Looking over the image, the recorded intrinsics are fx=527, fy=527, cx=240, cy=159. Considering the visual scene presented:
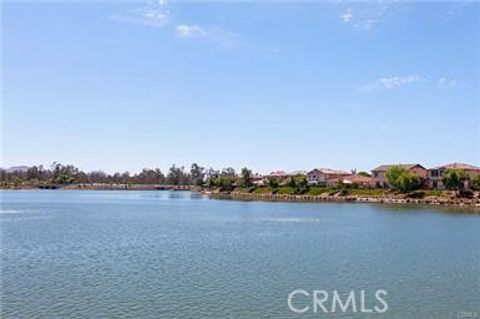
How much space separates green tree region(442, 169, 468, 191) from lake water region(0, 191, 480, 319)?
164ft

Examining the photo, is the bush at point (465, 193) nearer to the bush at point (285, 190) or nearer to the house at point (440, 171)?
the house at point (440, 171)

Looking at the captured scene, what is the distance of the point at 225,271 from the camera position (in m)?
24.2

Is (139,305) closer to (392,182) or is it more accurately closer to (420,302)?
(420,302)

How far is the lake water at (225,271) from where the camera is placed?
58.8 feet

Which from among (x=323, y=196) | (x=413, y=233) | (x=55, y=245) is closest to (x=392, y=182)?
(x=323, y=196)

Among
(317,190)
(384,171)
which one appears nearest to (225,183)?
(317,190)

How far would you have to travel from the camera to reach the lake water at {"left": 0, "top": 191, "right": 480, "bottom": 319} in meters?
17.9

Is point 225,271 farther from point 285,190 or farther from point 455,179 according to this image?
point 285,190

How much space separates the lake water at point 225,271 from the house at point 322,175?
9583 cm

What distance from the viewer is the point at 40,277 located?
872 inches

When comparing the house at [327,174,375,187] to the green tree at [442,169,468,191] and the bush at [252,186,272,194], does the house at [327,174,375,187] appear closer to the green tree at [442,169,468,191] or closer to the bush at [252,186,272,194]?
the bush at [252,186,272,194]

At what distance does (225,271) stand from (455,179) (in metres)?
74.6

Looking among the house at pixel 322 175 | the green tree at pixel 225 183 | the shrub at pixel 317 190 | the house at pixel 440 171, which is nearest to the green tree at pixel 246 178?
the green tree at pixel 225 183

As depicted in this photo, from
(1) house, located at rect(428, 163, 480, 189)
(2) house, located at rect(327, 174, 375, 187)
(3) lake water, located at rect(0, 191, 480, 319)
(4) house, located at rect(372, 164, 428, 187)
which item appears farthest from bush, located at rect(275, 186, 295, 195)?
(3) lake water, located at rect(0, 191, 480, 319)
